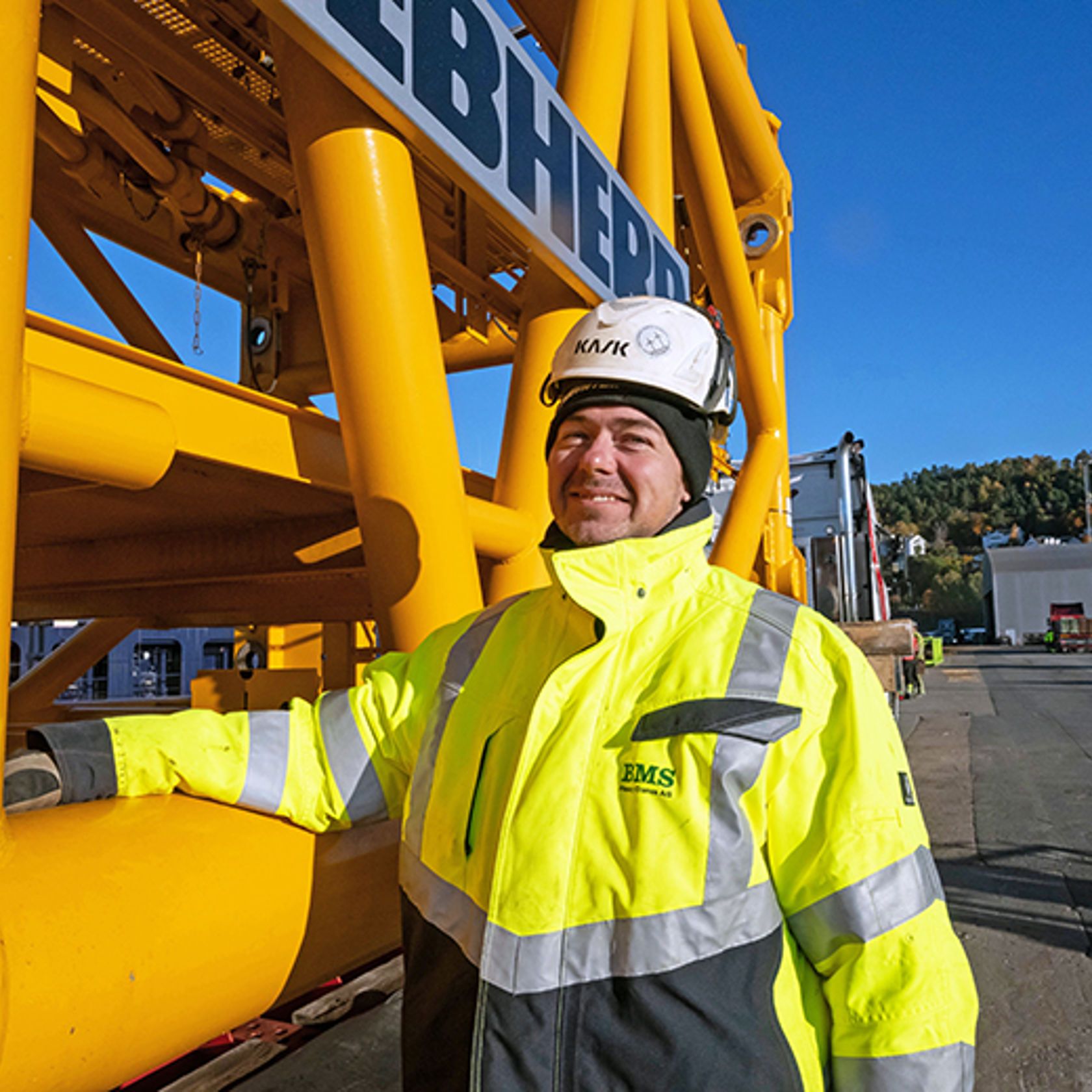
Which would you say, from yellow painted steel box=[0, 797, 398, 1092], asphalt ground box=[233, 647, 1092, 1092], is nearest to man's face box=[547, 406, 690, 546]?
yellow painted steel box=[0, 797, 398, 1092]

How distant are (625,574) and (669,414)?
0.43m

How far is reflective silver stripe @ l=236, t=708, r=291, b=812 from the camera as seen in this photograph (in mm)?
1423

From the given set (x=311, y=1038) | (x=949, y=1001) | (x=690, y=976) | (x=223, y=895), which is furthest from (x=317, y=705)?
(x=311, y=1038)

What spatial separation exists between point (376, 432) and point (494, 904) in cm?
106

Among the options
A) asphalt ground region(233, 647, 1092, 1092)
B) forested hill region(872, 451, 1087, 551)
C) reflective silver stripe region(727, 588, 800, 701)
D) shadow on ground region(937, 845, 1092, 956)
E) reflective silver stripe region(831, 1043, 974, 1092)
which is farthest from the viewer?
forested hill region(872, 451, 1087, 551)

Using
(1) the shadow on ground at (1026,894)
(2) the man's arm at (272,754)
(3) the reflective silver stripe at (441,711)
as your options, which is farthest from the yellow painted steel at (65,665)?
(1) the shadow on ground at (1026,894)

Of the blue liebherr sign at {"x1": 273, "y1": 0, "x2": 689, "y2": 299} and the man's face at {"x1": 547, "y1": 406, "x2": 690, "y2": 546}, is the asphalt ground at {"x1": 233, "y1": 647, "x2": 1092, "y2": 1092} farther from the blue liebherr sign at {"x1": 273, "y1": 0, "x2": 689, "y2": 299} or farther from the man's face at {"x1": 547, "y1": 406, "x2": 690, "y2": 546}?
the blue liebherr sign at {"x1": 273, "y1": 0, "x2": 689, "y2": 299}

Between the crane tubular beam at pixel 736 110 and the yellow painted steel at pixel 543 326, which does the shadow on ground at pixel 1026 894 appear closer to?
the yellow painted steel at pixel 543 326

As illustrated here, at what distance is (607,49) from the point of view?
288cm

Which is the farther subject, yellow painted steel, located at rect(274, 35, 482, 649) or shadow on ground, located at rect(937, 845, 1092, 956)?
shadow on ground, located at rect(937, 845, 1092, 956)

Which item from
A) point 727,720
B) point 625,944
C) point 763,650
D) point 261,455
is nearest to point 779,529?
point 261,455

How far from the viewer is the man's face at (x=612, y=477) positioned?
1532 millimetres

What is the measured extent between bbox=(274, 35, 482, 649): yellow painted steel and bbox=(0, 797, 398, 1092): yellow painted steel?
66 cm

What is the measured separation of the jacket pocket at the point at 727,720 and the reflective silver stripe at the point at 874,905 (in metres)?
0.23
